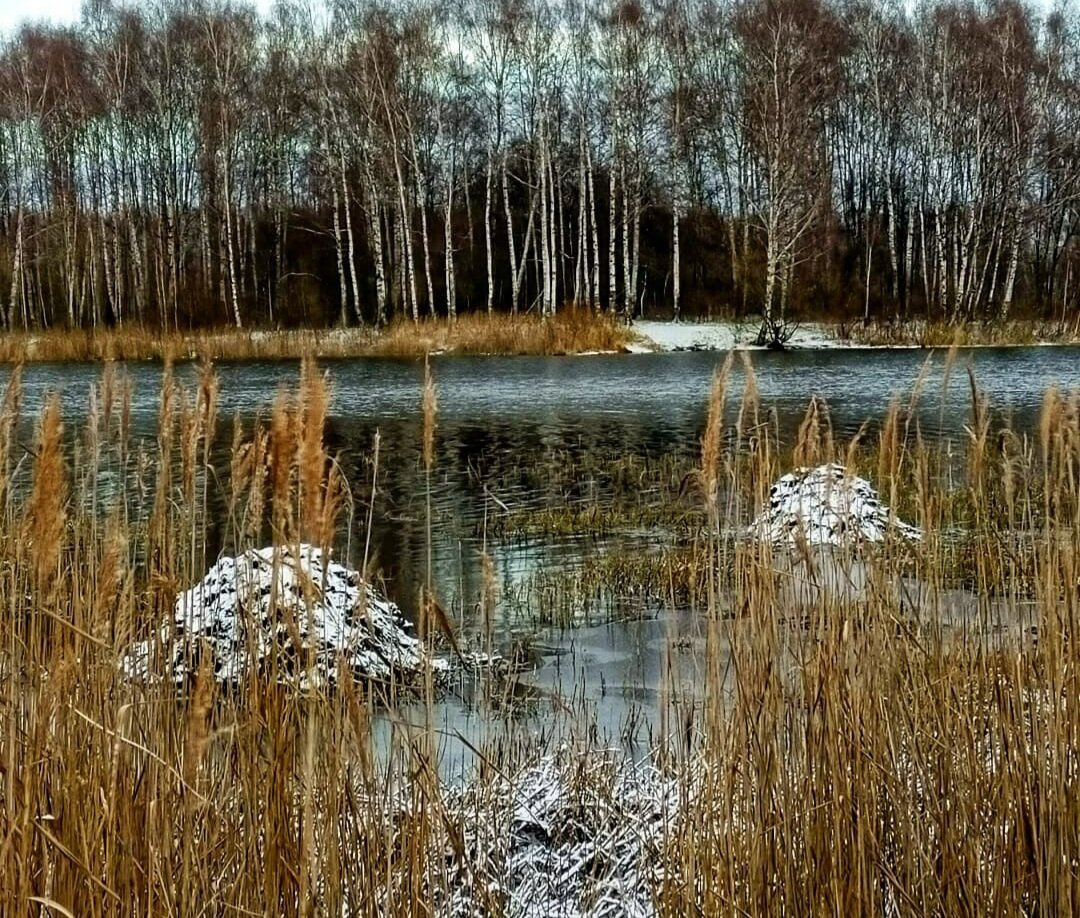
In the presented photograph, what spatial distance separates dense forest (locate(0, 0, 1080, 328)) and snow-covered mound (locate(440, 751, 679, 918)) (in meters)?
22.9

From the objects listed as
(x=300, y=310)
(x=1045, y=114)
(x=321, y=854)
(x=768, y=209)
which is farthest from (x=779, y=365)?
(x=321, y=854)

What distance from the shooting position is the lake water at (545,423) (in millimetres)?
4703

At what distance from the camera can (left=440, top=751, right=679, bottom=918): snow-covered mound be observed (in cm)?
242

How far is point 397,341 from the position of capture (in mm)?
24297

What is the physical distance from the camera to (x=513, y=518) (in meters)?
8.02

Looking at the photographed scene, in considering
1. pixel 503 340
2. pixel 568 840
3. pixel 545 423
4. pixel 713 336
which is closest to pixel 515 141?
pixel 713 336

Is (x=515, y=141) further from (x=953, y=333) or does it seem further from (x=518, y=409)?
(x=518, y=409)

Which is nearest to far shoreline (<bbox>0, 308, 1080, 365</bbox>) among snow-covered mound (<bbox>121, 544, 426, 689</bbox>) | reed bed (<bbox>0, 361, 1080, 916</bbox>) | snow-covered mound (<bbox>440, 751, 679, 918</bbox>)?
snow-covered mound (<bbox>121, 544, 426, 689</bbox>)

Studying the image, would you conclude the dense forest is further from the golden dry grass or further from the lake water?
the lake water

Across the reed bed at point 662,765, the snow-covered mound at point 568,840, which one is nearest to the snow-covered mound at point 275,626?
the reed bed at point 662,765

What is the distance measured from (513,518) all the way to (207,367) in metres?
6.02

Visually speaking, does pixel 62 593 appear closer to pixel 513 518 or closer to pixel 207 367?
pixel 207 367

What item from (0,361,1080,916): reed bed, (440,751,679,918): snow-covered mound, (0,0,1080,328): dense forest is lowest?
(440,751,679,918): snow-covered mound

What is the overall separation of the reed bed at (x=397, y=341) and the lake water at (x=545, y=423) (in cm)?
117
